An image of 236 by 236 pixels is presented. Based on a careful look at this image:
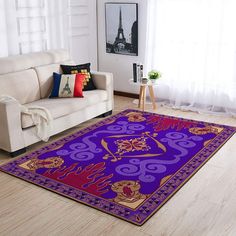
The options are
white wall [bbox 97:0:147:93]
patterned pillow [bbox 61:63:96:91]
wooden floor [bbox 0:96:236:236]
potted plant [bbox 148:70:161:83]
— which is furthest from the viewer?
white wall [bbox 97:0:147:93]

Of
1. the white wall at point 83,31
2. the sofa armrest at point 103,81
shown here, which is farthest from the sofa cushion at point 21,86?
the white wall at point 83,31

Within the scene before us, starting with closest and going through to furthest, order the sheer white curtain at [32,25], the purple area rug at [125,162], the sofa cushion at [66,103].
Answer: the purple area rug at [125,162] → the sofa cushion at [66,103] → the sheer white curtain at [32,25]

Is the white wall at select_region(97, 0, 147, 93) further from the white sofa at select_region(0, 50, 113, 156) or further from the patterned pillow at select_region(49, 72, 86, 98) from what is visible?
the patterned pillow at select_region(49, 72, 86, 98)

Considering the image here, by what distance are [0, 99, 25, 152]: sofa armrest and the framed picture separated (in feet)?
8.30

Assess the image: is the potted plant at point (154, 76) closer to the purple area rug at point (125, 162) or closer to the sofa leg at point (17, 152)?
the purple area rug at point (125, 162)

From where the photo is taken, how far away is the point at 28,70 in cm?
441

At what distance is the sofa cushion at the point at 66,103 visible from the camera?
3754 mm

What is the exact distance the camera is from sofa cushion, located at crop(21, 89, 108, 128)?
12.3 feet

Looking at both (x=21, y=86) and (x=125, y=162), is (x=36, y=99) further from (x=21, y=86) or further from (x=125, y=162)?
(x=125, y=162)

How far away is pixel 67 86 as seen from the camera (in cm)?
444

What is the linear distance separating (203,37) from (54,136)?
2368mm

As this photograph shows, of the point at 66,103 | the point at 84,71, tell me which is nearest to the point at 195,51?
the point at 84,71

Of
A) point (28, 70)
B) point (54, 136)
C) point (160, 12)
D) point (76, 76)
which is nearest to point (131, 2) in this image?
point (160, 12)

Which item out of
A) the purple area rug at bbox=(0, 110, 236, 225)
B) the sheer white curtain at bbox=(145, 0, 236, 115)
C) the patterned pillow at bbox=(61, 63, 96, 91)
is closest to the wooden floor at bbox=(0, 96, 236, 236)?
the purple area rug at bbox=(0, 110, 236, 225)
